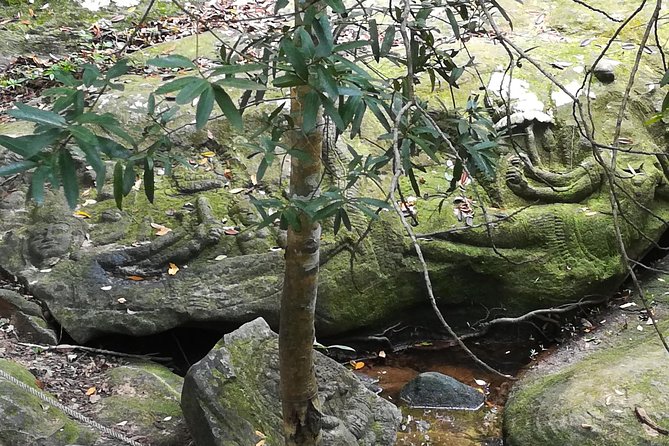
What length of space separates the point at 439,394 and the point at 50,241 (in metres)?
2.35

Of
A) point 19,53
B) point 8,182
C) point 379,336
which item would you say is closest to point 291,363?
point 379,336

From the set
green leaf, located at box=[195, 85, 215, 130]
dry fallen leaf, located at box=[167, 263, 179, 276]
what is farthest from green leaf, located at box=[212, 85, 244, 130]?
dry fallen leaf, located at box=[167, 263, 179, 276]

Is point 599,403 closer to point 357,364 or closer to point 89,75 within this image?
point 357,364

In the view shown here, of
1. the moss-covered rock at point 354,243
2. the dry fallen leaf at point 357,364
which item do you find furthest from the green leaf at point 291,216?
the dry fallen leaf at point 357,364

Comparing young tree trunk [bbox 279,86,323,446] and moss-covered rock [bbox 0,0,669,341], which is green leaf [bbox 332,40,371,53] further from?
moss-covered rock [bbox 0,0,669,341]

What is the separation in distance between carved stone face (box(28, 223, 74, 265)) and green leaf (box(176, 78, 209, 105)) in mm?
2832

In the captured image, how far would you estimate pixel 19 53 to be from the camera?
17.8 feet

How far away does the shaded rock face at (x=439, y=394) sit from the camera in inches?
150

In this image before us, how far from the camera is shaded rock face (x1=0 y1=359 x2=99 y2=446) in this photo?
2596mm

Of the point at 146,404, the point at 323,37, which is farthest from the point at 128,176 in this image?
the point at 146,404

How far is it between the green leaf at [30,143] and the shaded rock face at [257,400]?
1792mm

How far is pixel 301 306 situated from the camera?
228 cm

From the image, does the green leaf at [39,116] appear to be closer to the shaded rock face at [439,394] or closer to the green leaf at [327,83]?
the green leaf at [327,83]

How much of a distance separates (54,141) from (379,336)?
3255 mm
